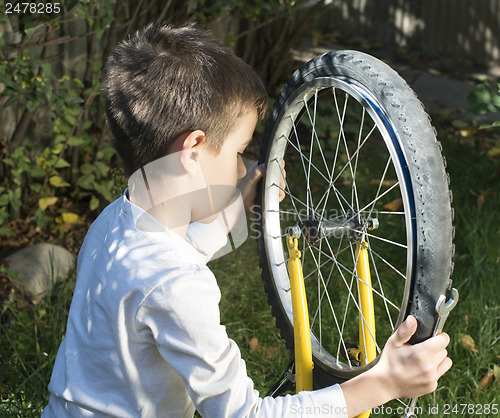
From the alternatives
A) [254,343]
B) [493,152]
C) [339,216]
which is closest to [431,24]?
[493,152]

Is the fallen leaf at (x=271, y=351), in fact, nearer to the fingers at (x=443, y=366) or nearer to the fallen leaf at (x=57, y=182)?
the fingers at (x=443, y=366)

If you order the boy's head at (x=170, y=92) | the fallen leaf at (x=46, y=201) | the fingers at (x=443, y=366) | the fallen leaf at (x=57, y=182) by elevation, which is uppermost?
the boy's head at (x=170, y=92)

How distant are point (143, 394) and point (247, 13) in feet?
8.50

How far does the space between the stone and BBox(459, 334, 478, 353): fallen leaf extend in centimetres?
164

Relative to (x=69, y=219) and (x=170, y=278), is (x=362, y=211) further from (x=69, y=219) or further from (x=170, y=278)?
(x=69, y=219)

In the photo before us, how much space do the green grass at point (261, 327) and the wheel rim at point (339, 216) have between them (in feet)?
0.72

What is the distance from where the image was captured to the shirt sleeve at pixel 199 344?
1.17 metres

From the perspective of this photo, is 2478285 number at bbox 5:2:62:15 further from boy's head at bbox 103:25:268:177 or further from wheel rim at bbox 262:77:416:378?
boy's head at bbox 103:25:268:177

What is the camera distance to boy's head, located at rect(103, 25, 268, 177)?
133 centimetres

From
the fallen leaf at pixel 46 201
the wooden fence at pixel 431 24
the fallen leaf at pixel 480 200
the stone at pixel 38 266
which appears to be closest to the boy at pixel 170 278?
the stone at pixel 38 266

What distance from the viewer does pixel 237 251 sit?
300cm

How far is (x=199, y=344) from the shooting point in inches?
46.2

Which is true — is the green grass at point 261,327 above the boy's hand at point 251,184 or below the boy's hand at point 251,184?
below

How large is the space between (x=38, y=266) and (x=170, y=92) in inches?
66.6
